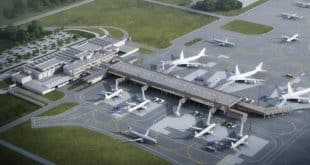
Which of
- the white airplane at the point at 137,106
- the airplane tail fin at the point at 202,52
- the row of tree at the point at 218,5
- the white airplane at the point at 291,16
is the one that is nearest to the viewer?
the white airplane at the point at 137,106

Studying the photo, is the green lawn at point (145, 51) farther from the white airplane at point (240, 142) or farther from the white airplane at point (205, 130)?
the white airplane at point (240, 142)

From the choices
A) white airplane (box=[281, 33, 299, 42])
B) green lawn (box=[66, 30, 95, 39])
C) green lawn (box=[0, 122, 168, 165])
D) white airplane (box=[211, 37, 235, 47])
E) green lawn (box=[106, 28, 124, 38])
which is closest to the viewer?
green lawn (box=[0, 122, 168, 165])

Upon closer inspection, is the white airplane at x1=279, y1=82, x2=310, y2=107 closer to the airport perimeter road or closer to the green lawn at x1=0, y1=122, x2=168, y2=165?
the green lawn at x1=0, y1=122, x2=168, y2=165

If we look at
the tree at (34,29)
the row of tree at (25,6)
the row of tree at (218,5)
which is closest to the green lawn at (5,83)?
the row of tree at (25,6)

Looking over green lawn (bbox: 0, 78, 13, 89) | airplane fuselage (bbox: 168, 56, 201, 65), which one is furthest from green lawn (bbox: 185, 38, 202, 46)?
green lawn (bbox: 0, 78, 13, 89)

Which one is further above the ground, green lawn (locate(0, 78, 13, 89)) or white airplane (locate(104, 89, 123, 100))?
white airplane (locate(104, 89, 123, 100))

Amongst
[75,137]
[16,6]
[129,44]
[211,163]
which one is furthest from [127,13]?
[211,163]
